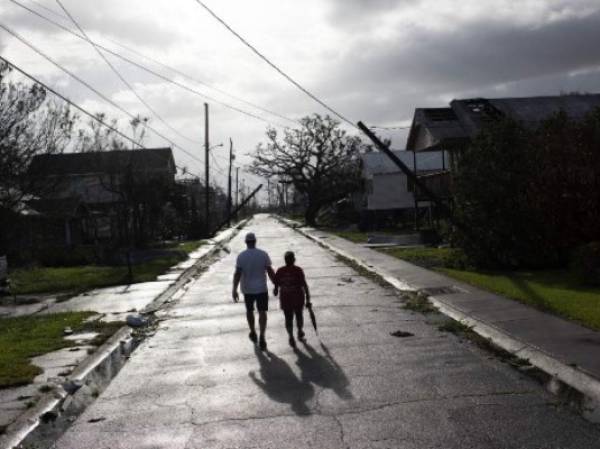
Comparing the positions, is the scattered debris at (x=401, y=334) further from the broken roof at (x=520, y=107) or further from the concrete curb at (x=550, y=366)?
the broken roof at (x=520, y=107)

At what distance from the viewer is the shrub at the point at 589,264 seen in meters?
15.0

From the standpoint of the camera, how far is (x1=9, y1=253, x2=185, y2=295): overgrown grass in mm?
20750

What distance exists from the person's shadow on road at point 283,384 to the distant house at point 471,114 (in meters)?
25.2

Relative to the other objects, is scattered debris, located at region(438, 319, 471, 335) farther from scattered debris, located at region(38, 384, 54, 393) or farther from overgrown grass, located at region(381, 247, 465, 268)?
overgrown grass, located at region(381, 247, 465, 268)

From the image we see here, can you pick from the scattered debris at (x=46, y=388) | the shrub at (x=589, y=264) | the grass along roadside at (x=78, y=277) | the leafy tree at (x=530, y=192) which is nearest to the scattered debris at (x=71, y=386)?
the scattered debris at (x=46, y=388)

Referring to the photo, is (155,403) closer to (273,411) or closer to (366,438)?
(273,411)

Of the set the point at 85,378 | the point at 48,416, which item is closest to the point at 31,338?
the point at 85,378

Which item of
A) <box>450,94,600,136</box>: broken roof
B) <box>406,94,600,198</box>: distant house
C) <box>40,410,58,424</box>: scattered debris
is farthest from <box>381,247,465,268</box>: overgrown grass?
<box>40,410,58,424</box>: scattered debris

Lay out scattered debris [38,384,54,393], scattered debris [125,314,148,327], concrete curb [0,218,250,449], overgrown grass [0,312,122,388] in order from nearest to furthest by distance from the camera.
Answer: concrete curb [0,218,250,449] → scattered debris [38,384,54,393] → overgrown grass [0,312,122,388] → scattered debris [125,314,148,327]

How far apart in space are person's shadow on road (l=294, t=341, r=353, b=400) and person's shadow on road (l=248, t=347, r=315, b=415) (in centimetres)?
16

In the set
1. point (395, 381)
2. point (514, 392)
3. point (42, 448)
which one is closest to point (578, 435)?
point (514, 392)

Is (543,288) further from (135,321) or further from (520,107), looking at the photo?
(520,107)

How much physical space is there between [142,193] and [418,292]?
25503mm

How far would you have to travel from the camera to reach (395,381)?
801 centimetres
